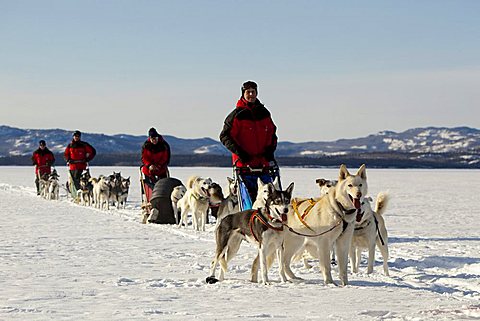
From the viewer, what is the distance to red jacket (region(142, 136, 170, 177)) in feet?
44.1

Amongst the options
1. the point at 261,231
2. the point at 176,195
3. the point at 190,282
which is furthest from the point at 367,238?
the point at 176,195

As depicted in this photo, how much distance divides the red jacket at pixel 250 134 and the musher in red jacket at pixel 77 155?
11.3 m

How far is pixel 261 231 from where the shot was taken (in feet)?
19.5

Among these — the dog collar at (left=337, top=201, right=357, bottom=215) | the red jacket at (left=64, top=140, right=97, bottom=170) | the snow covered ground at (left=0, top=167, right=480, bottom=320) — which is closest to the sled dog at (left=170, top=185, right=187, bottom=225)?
the snow covered ground at (left=0, top=167, right=480, bottom=320)

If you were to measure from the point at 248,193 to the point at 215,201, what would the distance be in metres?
4.01

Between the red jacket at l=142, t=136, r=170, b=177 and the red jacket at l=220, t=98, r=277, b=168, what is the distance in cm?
580

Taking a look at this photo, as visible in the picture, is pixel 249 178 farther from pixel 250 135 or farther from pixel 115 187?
pixel 115 187

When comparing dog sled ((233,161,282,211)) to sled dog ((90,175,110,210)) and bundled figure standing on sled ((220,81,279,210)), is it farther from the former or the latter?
sled dog ((90,175,110,210))

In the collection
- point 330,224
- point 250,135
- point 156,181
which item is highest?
point 250,135

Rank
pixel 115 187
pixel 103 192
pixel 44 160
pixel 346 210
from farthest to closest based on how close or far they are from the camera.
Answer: pixel 44 160, pixel 115 187, pixel 103 192, pixel 346 210

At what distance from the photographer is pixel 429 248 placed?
357 inches

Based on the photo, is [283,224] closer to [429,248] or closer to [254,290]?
[254,290]

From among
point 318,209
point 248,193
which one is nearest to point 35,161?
point 248,193

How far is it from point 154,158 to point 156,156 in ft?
0.22
